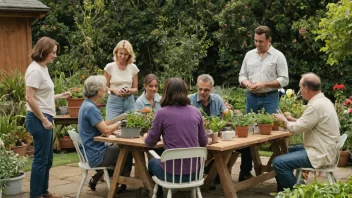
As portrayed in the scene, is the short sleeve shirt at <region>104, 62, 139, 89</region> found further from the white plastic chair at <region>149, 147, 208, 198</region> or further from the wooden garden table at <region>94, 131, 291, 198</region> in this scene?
the white plastic chair at <region>149, 147, 208, 198</region>

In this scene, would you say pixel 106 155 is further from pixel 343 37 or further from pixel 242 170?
pixel 343 37

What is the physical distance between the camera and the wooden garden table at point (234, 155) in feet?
15.7

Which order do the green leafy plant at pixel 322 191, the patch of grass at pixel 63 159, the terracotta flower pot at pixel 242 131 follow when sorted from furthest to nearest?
the patch of grass at pixel 63 159 → the terracotta flower pot at pixel 242 131 → the green leafy plant at pixel 322 191

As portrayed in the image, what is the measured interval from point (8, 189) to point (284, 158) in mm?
2956

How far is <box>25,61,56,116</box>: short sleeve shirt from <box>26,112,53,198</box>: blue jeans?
9 centimetres

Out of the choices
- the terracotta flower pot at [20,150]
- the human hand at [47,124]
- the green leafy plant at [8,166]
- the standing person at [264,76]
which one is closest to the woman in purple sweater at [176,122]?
the human hand at [47,124]

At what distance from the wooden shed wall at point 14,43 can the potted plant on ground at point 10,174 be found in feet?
19.0

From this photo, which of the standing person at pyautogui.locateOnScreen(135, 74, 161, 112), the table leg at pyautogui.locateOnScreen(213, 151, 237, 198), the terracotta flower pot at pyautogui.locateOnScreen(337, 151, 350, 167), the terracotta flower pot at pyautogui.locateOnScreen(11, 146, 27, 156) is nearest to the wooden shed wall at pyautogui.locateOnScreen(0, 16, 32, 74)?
the terracotta flower pot at pyautogui.locateOnScreen(11, 146, 27, 156)

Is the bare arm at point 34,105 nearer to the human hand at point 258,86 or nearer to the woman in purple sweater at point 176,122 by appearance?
the woman in purple sweater at point 176,122

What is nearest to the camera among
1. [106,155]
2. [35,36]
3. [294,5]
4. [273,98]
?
[106,155]

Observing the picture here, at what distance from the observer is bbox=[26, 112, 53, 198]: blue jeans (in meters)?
5.04

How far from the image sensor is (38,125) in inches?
198

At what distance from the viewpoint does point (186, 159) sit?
4512 mm

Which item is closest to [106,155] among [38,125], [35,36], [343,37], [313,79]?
[38,125]
